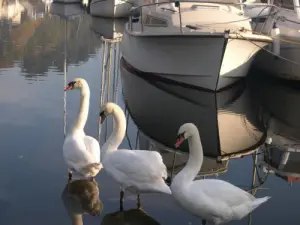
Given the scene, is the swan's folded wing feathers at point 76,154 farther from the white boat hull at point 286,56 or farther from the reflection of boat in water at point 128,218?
the white boat hull at point 286,56

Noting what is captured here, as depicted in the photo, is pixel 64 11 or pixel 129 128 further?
pixel 64 11

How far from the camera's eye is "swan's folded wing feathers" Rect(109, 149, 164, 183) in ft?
22.3

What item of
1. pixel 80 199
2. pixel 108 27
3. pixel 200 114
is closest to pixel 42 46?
pixel 108 27

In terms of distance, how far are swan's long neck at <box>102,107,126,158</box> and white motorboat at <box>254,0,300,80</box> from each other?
7.90 metres

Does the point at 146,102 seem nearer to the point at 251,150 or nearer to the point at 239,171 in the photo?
the point at 251,150

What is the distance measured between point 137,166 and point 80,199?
1051 millimetres

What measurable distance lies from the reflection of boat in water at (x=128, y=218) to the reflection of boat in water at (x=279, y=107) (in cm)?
463

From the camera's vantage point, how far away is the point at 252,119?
41.8 ft

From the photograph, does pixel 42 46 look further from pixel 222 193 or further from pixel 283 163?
pixel 222 193

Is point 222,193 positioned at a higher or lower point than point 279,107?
higher

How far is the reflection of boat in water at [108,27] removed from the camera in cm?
2856

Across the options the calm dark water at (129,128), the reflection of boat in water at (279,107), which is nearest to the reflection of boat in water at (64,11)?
the calm dark water at (129,128)

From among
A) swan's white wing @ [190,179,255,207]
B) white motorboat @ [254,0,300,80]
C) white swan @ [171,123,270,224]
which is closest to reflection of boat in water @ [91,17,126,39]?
white motorboat @ [254,0,300,80]

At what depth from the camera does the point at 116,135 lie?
25.5ft
